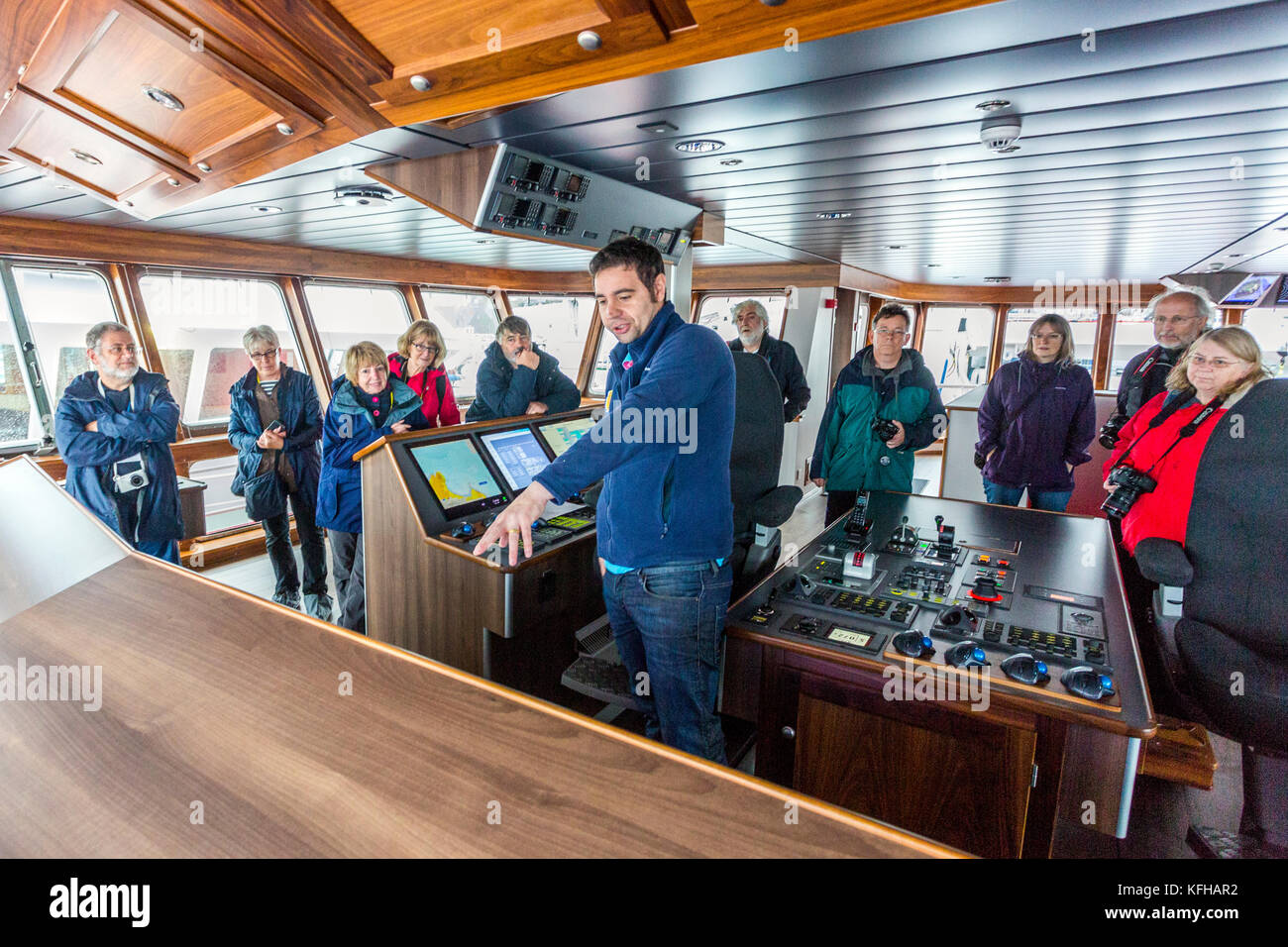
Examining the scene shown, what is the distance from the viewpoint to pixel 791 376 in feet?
14.9

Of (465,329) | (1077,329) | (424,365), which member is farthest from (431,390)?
(1077,329)

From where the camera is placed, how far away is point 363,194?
3.47 m

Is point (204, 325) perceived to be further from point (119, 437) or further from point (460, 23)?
point (460, 23)

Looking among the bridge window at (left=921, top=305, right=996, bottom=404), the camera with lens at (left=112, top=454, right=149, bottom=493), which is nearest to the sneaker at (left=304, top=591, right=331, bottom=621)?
the camera with lens at (left=112, top=454, right=149, bottom=493)

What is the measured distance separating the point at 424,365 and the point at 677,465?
7.81 feet

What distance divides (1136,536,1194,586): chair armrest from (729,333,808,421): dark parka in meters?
2.62

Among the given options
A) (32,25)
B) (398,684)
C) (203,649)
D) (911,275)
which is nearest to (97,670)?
(203,649)

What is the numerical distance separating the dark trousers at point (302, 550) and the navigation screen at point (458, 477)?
1683 millimetres

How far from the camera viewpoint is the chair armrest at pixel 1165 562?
1844 mm

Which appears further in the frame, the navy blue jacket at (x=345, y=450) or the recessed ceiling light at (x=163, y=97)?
the navy blue jacket at (x=345, y=450)

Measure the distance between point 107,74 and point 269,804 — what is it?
2263 mm

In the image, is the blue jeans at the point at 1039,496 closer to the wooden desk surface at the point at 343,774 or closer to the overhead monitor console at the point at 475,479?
the overhead monitor console at the point at 475,479

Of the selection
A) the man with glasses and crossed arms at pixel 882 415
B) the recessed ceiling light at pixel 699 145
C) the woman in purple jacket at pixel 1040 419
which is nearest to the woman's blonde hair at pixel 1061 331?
the woman in purple jacket at pixel 1040 419

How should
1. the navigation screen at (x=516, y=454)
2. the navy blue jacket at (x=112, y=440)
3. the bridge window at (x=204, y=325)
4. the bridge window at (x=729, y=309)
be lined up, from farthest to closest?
the bridge window at (x=729, y=309) < the bridge window at (x=204, y=325) < the navy blue jacket at (x=112, y=440) < the navigation screen at (x=516, y=454)
